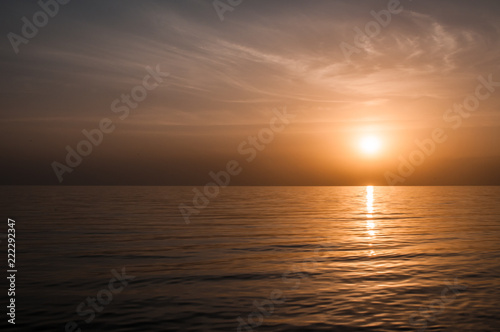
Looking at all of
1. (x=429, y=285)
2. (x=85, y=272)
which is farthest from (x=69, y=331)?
(x=429, y=285)

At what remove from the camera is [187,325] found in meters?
12.8

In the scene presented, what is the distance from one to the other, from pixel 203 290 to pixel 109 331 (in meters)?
4.94

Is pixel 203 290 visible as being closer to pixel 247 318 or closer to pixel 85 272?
pixel 247 318

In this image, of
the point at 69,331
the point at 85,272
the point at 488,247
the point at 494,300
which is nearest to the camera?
the point at 69,331

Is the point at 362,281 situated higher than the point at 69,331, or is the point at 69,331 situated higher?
the point at 362,281

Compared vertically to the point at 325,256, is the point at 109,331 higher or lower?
lower

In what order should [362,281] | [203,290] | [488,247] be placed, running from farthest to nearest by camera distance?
[488,247] → [362,281] → [203,290]

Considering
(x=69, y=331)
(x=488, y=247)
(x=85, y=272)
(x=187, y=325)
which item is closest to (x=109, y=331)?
(x=69, y=331)

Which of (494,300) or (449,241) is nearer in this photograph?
(494,300)

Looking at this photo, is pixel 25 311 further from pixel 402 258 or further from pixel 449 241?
pixel 449 241

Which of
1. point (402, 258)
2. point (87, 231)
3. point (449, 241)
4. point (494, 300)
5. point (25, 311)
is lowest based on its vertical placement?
point (494, 300)

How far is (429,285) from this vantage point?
1752 centimetres

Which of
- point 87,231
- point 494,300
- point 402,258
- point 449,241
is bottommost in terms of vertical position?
point 494,300

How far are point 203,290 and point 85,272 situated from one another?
6.55 metres
